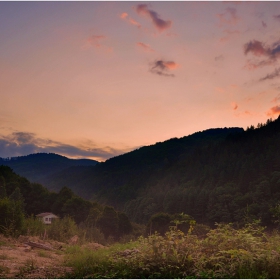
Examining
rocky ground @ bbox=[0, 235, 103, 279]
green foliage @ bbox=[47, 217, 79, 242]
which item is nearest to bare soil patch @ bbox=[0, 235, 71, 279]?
rocky ground @ bbox=[0, 235, 103, 279]

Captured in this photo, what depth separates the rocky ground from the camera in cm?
641

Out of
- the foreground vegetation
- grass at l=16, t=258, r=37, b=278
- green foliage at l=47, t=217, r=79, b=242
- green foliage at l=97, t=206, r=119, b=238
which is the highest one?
the foreground vegetation

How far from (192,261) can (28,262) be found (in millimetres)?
3994

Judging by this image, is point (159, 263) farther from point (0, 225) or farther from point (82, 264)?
point (0, 225)

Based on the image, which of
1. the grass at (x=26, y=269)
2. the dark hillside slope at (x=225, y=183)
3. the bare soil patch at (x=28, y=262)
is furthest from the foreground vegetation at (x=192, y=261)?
the dark hillside slope at (x=225, y=183)

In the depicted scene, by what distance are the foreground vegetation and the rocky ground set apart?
1.57ft

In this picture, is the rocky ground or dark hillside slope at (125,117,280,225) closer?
the rocky ground

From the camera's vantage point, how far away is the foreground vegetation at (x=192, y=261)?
5.75 meters

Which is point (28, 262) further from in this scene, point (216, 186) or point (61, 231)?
point (216, 186)

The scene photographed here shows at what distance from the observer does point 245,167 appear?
101 metres

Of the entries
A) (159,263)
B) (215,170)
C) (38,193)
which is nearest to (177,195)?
(215,170)

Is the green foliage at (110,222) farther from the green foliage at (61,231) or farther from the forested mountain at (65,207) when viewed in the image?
the green foliage at (61,231)

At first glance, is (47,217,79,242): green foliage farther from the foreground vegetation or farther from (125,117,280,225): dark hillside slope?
(125,117,280,225): dark hillside slope

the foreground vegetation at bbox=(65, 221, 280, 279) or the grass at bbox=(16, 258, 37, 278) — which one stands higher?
the foreground vegetation at bbox=(65, 221, 280, 279)
